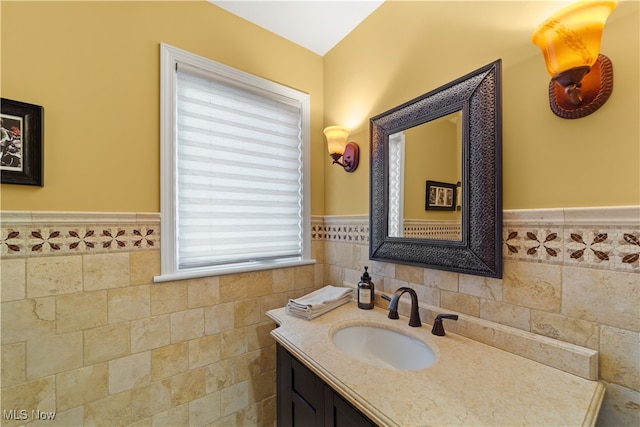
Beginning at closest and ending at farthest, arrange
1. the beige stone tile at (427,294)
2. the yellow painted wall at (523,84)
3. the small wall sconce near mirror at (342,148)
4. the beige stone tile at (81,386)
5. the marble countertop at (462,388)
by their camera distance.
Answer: the marble countertop at (462,388) → the yellow painted wall at (523,84) → the beige stone tile at (81,386) → the beige stone tile at (427,294) → the small wall sconce near mirror at (342,148)

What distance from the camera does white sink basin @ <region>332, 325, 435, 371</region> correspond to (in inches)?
43.0

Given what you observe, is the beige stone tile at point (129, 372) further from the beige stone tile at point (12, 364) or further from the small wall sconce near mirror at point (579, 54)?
the small wall sconce near mirror at point (579, 54)

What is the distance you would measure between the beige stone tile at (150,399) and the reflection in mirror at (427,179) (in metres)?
1.39

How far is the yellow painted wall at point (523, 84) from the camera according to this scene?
75cm

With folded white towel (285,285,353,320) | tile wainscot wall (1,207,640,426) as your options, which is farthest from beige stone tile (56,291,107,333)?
folded white towel (285,285,353,320)

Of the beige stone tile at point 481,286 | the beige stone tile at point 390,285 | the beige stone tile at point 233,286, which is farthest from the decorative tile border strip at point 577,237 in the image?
the beige stone tile at point 233,286

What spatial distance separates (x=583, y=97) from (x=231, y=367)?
192 cm

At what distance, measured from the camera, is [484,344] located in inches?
39.5

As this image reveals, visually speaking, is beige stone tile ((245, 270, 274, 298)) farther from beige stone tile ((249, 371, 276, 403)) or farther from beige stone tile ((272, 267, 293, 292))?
beige stone tile ((249, 371, 276, 403))

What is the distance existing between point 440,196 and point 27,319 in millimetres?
1776

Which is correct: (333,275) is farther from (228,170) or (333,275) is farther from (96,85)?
(96,85)

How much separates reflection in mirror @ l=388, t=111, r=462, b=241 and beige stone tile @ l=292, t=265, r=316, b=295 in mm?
675

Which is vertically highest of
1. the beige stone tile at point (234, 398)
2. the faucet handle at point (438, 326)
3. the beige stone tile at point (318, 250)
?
the beige stone tile at point (318, 250)

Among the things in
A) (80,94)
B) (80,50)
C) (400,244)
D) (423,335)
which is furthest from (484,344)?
(80,50)
